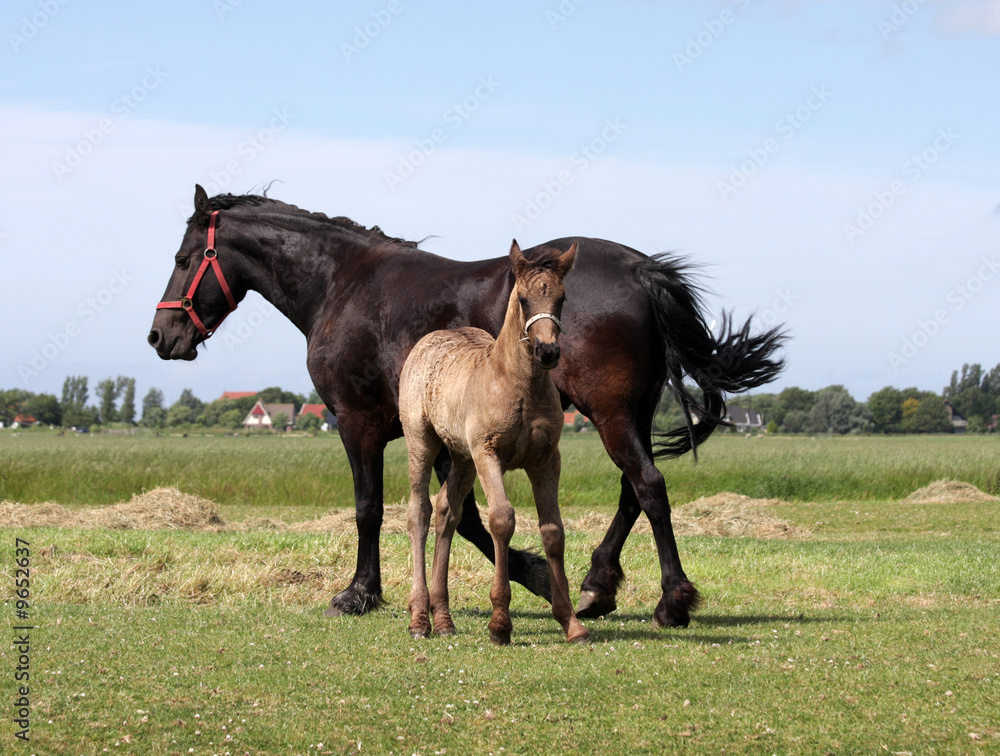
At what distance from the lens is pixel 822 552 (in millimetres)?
13047

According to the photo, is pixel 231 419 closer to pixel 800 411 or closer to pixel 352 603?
pixel 800 411

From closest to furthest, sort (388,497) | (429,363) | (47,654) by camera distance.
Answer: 1. (47,654)
2. (429,363)
3. (388,497)

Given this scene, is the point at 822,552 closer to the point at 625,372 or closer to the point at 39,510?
the point at 625,372

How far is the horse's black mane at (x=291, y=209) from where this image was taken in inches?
381

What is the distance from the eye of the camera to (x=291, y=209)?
9.84 metres

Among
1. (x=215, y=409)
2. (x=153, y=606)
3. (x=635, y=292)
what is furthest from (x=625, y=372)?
(x=215, y=409)

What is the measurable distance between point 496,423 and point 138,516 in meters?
12.9

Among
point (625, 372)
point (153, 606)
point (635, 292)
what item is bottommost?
point (153, 606)

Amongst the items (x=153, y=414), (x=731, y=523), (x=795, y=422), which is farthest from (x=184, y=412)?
(x=731, y=523)

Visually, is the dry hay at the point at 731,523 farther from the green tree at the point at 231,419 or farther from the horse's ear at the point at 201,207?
the green tree at the point at 231,419

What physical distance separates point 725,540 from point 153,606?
8434 mm

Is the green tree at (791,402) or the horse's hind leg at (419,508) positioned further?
the green tree at (791,402)

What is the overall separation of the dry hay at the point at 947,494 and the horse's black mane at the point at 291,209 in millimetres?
18623

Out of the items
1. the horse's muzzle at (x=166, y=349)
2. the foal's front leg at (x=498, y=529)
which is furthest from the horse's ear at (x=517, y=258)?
the horse's muzzle at (x=166, y=349)
